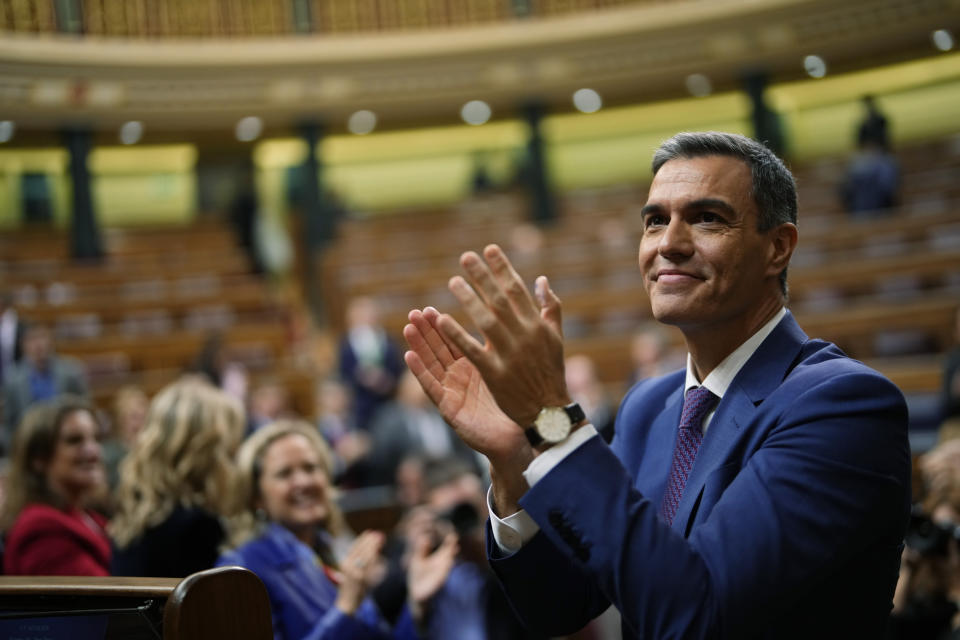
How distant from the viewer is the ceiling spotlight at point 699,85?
9664mm

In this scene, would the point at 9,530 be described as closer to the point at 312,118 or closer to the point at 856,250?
the point at 856,250

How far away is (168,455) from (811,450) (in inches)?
62.9

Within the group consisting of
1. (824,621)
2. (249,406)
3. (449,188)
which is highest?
(449,188)

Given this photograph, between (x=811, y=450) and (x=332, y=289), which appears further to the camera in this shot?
(x=332, y=289)

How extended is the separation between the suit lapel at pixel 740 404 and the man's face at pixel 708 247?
0.05 meters

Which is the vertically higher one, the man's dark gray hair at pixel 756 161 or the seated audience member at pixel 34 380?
the man's dark gray hair at pixel 756 161

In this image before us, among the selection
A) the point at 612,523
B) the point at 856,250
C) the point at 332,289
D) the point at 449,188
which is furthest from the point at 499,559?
the point at 449,188

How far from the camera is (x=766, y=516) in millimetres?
860

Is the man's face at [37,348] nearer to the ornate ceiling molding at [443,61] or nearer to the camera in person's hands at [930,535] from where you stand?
the camera in person's hands at [930,535]

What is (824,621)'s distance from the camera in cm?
91

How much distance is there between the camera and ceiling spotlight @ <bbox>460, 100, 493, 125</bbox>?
9906 mm

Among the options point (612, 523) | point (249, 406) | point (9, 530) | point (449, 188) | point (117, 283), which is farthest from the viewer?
point (449, 188)

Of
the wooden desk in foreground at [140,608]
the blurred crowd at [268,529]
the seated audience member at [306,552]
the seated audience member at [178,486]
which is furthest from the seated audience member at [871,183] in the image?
the wooden desk in foreground at [140,608]

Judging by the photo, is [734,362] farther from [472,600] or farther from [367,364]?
[367,364]
